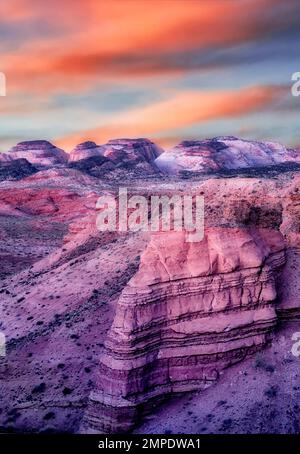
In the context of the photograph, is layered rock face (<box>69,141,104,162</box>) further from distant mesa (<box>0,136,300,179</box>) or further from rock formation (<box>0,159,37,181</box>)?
rock formation (<box>0,159,37,181</box>)

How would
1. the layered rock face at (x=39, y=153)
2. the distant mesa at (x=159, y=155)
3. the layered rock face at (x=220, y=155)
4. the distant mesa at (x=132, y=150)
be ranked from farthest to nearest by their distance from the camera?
1. the layered rock face at (x=39, y=153)
2. the layered rock face at (x=220, y=155)
3. the distant mesa at (x=132, y=150)
4. the distant mesa at (x=159, y=155)

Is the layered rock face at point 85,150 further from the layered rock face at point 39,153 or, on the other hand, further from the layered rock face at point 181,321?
the layered rock face at point 181,321

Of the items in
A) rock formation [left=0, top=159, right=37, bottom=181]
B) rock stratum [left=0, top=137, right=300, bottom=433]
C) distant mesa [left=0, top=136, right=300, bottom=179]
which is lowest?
rock stratum [left=0, top=137, right=300, bottom=433]

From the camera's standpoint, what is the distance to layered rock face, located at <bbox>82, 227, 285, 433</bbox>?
573 inches

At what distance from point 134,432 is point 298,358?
5.40 metres

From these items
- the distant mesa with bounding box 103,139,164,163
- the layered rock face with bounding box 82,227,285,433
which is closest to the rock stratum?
the layered rock face with bounding box 82,227,285,433

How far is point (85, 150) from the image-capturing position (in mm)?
159125

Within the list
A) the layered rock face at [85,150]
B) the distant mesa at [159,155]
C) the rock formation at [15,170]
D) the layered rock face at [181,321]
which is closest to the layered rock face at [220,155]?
the distant mesa at [159,155]

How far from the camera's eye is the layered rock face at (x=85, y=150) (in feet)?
510

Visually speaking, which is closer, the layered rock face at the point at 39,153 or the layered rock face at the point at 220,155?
the layered rock face at the point at 220,155

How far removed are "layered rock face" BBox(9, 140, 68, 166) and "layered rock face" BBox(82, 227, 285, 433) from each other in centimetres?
13937

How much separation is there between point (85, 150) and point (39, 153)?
14.4m

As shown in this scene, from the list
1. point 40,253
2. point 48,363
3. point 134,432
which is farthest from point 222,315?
point 40,253

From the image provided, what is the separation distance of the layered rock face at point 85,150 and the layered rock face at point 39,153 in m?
4.62
